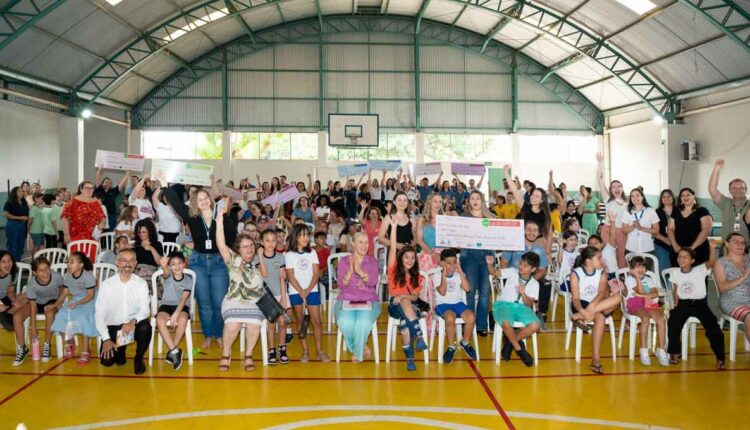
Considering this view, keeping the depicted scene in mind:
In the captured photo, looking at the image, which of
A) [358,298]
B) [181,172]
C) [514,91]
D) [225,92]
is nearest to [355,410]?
[358,298]

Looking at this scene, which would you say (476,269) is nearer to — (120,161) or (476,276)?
(476,276)

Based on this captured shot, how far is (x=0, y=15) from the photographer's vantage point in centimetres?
1442

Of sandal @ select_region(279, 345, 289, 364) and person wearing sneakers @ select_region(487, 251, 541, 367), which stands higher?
person wearing sneakers @ select_region(487, 251, 541, 367)

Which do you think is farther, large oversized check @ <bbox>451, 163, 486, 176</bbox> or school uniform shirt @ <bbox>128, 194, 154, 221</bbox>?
large oversized check @ <bbox>451, 163, 486, 176</bbox>

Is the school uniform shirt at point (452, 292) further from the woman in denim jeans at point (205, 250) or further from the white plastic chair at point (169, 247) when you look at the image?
the white plastic chair at point (169, 247)

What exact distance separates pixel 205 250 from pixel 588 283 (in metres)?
4.08

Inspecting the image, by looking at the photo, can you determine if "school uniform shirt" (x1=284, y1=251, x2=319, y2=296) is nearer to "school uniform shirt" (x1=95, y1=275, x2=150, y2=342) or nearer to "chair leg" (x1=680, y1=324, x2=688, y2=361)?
"school uniform shirt" (x1=95, y1=275, x2=150, y2=342)

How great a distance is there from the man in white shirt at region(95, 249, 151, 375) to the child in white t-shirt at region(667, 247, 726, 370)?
537cm

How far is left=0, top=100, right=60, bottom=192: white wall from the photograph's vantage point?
17.5 metres

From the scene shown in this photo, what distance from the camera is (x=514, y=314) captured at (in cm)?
623

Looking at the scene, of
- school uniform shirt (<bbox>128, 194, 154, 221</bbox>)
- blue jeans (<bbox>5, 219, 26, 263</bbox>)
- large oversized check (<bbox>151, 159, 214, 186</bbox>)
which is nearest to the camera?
large oversized check (<bbox>151, 159, 214, 186</bbox>)

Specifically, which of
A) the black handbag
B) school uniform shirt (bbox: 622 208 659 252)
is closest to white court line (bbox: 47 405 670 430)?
the black handbag

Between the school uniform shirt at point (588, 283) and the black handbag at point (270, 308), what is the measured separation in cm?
315

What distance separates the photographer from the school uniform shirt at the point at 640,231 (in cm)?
764
